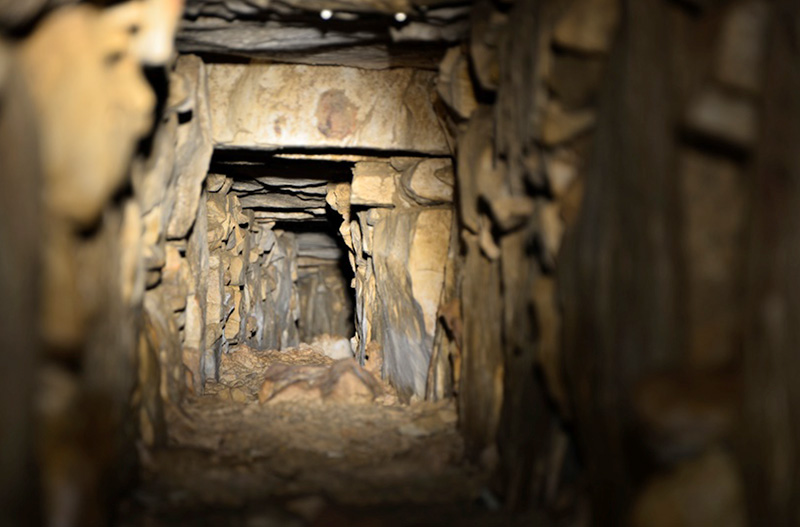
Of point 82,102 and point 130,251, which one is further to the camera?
point 130,251

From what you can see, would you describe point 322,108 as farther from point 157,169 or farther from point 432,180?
point 157,169

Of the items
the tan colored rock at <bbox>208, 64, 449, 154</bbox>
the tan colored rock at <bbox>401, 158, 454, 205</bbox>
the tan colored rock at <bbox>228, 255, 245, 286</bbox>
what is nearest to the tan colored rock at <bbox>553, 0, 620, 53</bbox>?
the tan colored rock at <bbox>208, 64, 449, 154</bbox>

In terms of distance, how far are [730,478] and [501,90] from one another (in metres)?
2.26

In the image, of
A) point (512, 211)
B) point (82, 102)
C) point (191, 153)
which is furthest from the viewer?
point (191, 153)

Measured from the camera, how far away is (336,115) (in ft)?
17.3

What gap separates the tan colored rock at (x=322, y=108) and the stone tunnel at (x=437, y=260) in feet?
0.07

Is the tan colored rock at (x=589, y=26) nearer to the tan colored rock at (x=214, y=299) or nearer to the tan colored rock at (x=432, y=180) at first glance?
the tan colored rock at (x=432, y=180)

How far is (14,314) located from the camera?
238cm

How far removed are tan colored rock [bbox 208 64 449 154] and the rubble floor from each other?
6.28 ft

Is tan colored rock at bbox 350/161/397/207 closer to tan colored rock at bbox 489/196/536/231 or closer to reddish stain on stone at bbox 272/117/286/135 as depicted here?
reddish stain on stone at bbox 272/117/286/135

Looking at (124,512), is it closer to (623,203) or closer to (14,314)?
(14,314)

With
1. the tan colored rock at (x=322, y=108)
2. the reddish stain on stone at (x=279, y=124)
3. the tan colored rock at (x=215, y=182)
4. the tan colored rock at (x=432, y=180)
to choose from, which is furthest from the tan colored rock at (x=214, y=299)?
the tan colored rock at (x=432, y=180)

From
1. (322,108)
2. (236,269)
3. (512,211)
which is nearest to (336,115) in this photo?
(322,108)

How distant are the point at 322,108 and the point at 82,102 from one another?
2.58 meters
